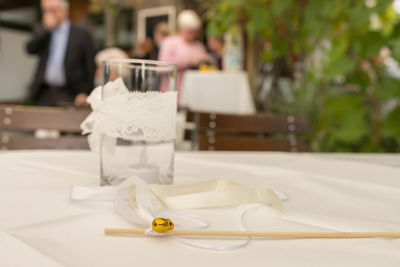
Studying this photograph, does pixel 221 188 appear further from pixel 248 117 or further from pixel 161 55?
pixel 161 55

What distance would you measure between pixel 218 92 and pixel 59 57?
4.19 ft

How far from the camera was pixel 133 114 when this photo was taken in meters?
A: 0.45

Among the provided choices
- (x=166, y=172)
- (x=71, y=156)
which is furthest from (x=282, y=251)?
(x=71, y=156)

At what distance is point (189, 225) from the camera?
14.1 inches

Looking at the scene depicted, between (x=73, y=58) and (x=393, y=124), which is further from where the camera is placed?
(x=73, y=58)

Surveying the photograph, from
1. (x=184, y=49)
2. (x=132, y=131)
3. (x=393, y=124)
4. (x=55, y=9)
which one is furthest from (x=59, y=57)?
(x=132, y=131)

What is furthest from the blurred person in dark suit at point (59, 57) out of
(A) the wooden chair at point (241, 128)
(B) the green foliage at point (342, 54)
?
(A) the wooden chair at point (241, 128)

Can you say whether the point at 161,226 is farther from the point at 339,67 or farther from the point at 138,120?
the point at 339,67

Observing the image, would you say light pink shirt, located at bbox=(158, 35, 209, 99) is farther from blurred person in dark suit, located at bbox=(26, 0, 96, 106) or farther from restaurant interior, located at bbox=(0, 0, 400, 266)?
restaurant interior, located at bbox=(0, 0, 400, 266)

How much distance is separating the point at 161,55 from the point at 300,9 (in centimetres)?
169

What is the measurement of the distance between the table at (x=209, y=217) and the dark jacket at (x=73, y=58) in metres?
2.34

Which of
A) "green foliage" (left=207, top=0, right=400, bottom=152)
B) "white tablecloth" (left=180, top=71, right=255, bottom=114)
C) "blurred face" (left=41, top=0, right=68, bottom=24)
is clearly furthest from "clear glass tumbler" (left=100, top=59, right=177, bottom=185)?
"white tablecloth" (left=180, top=71, right=255, bottom=114)

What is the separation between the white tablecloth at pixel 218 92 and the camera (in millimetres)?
3385

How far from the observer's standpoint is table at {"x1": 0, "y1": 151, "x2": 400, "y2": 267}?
290 mm
